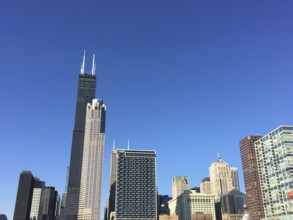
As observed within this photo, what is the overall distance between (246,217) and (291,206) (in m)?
155

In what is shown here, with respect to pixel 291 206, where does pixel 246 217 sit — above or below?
below

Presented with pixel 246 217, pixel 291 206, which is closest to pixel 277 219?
pixel 291 206

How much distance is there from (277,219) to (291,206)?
10.8 m

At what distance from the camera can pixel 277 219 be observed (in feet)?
655

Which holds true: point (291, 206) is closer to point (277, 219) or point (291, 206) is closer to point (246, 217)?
point (277, 219)

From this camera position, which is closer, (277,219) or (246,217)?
(246,217)

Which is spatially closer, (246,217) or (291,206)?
(246,217)

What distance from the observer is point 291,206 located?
199 m

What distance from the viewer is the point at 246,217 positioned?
62156 millimetres
